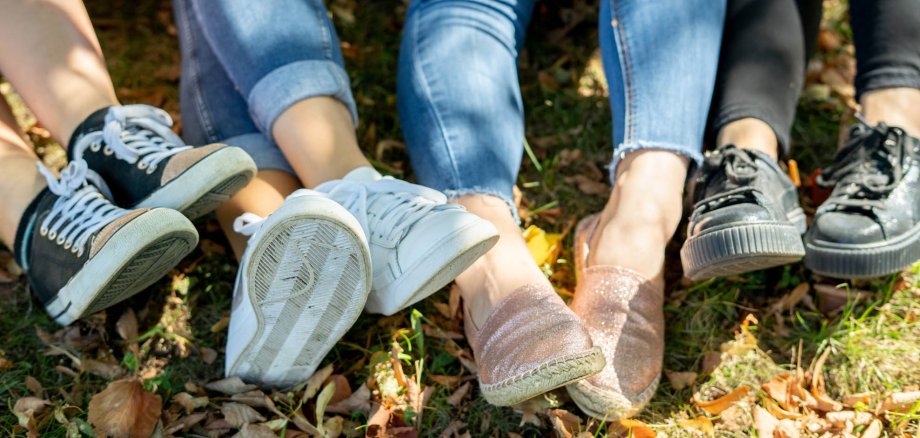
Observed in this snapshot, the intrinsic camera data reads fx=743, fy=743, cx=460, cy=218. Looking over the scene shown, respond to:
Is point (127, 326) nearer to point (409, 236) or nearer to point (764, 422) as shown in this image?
point (409, 236)

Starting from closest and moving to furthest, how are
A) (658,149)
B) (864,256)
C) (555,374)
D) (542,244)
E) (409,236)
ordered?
(555,374) → (409,236) → (864,256) → (658,149) → (542,244)

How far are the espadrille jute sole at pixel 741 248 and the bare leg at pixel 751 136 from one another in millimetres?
320

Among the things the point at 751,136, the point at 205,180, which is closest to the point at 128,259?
the point at 205,180

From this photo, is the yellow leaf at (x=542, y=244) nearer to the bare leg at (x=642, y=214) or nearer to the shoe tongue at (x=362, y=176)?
the bare leg at (x=642, y=214)

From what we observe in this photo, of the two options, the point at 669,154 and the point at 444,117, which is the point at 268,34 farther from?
the point at 669,154

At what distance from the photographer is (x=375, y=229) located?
1663mm

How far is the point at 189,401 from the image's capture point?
1.78 m

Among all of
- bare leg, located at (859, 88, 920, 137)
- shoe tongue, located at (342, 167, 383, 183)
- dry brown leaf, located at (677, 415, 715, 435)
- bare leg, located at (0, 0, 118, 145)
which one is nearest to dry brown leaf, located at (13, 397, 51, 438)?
bare leg, located at (0, 0, 118, 145)

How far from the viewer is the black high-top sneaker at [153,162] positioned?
5.54 ft

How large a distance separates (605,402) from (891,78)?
4.17 ft

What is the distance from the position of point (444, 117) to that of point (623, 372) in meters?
0.78

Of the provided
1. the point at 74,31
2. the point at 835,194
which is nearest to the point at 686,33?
the point at 835,194

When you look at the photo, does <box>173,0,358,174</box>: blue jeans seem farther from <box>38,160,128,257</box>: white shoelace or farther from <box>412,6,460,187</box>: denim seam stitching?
<box>38,160,128,257</box>: white shoelace

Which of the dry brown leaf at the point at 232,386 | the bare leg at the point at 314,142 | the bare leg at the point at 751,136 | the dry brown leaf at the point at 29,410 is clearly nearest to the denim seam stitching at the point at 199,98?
the bare leg at the point at 314,142
